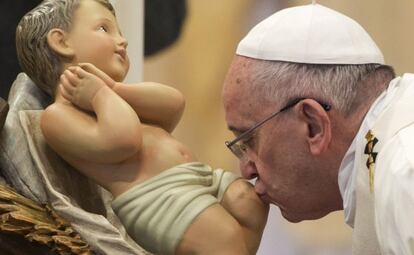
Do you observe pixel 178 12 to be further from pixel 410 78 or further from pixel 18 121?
pixel 410 78

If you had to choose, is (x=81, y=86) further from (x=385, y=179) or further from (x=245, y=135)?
(x=385, y=179)

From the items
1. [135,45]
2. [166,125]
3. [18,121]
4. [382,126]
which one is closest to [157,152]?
[166,125]

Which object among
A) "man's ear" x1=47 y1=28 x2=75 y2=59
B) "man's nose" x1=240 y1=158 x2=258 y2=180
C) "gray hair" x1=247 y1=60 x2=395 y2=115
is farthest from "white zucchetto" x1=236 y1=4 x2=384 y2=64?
"man's ear" x1=47 y1=28 x2=75 y2=59

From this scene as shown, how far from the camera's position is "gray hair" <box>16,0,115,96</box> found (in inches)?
58.5

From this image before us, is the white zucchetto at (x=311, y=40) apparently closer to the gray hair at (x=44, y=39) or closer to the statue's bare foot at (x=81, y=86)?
the statue's bare foot at (x=81, y=86)

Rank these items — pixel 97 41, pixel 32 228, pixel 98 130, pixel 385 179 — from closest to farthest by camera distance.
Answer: pixel 385 179 → pixel 32 228 → pixel 98 130 → pixel 97 41

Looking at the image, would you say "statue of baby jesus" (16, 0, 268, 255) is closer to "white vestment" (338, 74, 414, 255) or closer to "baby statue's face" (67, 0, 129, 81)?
"baby statue's face" (67, 0, 129, 81)

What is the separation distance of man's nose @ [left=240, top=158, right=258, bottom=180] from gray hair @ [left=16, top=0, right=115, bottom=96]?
0.39 m

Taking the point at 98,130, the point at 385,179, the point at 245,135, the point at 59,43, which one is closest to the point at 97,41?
the point at 59,43

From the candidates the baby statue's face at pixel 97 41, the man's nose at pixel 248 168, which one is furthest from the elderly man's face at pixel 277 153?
the baby statue's face at pixel 97 41

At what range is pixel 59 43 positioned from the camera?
58.2 inches

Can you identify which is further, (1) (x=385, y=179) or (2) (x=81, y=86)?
(2) (x=81, y=86)

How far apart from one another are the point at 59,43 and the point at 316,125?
51 centimetres

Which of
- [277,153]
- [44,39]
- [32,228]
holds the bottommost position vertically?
[32,228]
